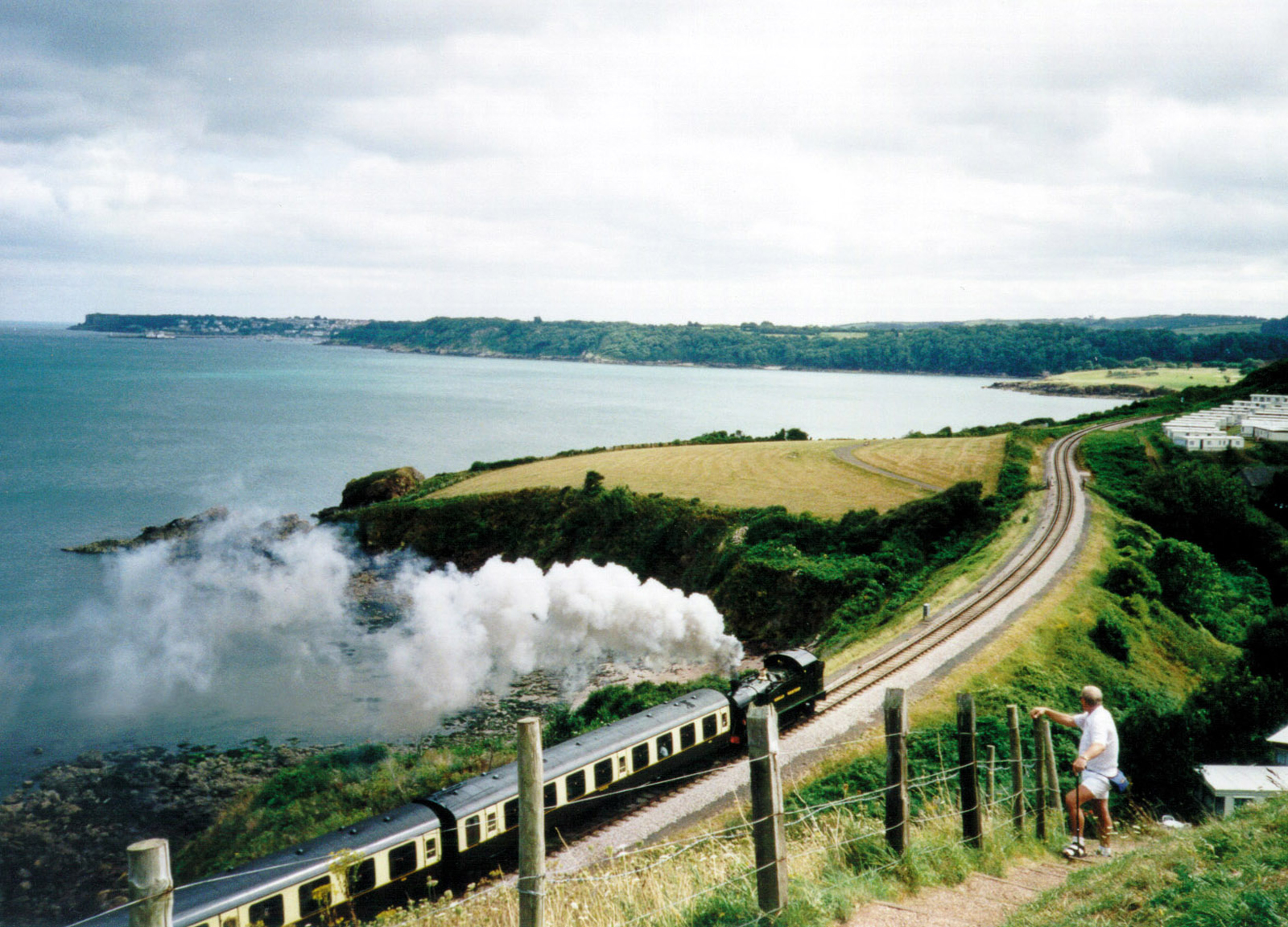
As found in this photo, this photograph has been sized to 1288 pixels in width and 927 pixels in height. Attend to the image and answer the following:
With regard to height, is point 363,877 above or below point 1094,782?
below

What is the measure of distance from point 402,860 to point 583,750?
529 cm

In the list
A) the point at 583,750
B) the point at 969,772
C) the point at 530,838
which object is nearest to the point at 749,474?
the point at 583,750

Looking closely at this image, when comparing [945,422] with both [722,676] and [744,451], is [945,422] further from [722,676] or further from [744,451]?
[722,676]

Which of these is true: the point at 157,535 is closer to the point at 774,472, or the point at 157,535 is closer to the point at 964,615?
the point at 774,472

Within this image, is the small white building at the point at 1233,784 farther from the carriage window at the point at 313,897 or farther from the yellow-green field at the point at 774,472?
the yellow-green field at the point at 774,472

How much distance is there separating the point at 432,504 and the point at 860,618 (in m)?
45.5

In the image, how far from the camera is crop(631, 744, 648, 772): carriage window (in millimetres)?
21797

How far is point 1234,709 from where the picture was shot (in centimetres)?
2914

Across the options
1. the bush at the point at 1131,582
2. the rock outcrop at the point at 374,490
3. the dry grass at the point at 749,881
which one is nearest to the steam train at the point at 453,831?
the dry grass at the point at 749,881

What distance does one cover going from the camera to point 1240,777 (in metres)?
24.6

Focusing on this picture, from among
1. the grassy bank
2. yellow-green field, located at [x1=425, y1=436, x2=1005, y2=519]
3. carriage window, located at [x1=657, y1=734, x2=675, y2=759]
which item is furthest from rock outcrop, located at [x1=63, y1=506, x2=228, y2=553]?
the grassy bank

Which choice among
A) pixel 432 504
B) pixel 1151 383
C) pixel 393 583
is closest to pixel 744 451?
pixel 432 504

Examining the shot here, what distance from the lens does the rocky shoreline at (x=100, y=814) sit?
27.1m

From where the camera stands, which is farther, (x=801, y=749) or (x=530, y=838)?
(x=801, y=749)
